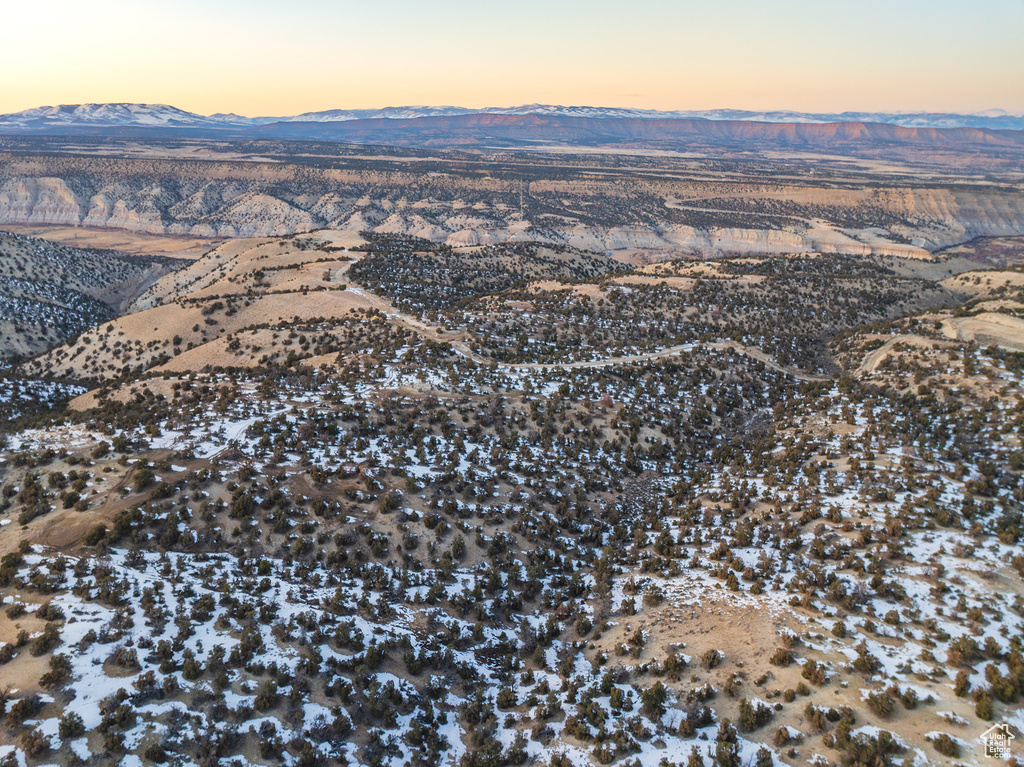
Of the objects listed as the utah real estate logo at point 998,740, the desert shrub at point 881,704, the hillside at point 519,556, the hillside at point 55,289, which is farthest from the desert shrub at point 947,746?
the hillside at point 55,289

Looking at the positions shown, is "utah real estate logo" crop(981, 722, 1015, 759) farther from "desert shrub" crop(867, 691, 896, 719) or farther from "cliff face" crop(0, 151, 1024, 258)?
"cliff face" crop(0, 151, 1024, 258)

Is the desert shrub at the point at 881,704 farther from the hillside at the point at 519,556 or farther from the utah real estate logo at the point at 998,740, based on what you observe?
the utah real estate logo at the point at 998,740

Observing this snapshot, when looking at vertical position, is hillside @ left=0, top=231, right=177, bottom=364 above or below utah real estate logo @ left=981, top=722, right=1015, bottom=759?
above

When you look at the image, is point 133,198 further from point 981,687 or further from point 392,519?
point 981,687

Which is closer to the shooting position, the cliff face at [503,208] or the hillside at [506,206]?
the hillside at [506,206]

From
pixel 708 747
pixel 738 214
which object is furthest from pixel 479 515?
pixel 738 214

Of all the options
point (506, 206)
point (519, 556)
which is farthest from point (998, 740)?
point (506, 206)

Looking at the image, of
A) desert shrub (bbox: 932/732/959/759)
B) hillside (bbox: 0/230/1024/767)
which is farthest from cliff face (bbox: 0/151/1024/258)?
desert shrub (bbox: 932/732/959/759)

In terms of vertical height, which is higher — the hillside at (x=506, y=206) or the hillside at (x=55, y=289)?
the hillside at (x=506, y=206)

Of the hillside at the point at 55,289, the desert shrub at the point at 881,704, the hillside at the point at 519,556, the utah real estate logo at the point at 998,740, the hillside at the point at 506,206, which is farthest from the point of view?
the hillside at the point at 506,206
